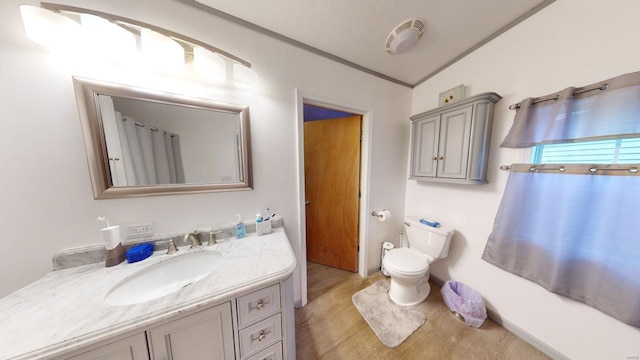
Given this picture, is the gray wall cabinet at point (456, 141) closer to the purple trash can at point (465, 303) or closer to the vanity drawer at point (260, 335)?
Result: the purple trash can at point (465, 303)

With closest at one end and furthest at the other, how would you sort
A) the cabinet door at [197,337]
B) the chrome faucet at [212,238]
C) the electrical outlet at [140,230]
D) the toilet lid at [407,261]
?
the cabinet door at [197,337] < the electrical outlet at [140,230] < the chrome faucet at [212,238] < the toilet lid at [407,261]

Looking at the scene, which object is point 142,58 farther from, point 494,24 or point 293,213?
point 494,24

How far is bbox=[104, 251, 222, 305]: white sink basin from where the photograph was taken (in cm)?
79

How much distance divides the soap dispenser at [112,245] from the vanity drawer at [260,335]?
774 millimetres

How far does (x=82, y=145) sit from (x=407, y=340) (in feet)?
7.70

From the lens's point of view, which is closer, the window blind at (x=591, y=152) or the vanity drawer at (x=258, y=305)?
the vanity drawer at (x=258, y=305)

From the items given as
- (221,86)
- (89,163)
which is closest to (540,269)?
(221,86)

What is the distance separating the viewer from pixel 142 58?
925mm

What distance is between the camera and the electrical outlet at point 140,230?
0.96 meters

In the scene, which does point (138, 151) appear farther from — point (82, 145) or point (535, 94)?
point (535, 94)

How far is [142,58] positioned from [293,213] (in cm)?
131

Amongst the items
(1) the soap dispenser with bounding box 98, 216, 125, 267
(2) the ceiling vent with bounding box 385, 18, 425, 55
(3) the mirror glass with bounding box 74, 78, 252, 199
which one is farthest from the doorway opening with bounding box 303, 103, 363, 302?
(1) the soap dispenser with bounding box 98, 216, 125, 267

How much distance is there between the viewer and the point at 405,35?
1207mm

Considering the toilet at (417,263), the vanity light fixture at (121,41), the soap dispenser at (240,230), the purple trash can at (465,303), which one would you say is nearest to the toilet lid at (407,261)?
the toilet at (417,263)
